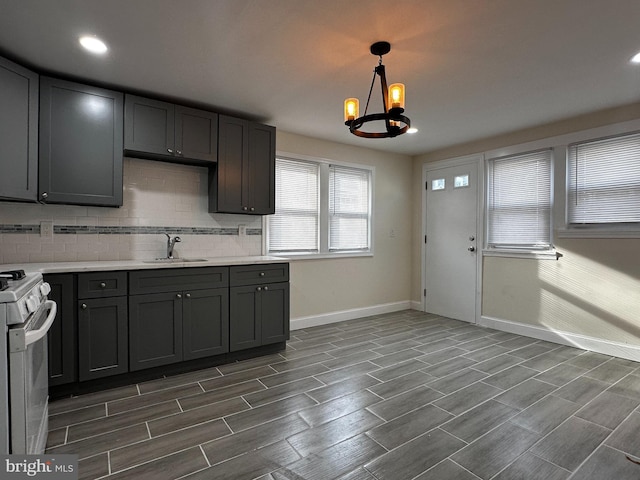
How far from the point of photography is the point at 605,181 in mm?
3500

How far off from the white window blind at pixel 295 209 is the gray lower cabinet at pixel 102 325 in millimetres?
1878

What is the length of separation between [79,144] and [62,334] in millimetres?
1477

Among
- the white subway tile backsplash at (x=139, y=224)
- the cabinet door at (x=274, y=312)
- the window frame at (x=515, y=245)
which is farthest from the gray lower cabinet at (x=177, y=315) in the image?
the window frame at (x=515, y=245)

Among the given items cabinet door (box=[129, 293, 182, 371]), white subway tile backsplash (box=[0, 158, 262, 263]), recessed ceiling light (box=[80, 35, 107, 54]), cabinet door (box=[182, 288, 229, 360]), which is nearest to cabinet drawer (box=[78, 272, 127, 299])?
cabinet door (box=[129, 293, 182, 371])

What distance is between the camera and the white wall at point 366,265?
4.39 m

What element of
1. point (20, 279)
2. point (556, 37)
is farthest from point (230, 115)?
point (556, 37)

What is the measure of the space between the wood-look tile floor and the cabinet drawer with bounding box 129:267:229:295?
750 millimetres

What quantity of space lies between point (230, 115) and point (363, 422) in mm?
3154

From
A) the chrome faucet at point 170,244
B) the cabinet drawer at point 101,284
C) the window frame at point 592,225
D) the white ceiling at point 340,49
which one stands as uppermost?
the white ceiling at point 340,49

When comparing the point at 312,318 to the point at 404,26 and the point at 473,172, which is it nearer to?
the point at 473,172

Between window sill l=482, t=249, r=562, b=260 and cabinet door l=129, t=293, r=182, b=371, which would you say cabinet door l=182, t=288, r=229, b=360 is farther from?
window sill l=482, t=249, r=562, b=260

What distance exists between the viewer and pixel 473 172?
4.66 metres

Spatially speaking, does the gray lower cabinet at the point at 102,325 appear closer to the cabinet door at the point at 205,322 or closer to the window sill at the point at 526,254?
the cabinet door at the point at 205,322

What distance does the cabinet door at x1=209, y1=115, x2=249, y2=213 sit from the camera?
135 inches
